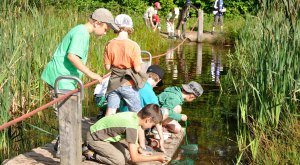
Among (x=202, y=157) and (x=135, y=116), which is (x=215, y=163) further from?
(x=135, y=116)

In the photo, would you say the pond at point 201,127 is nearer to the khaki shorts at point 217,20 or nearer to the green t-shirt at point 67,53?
the green t-shirt at point 67,53

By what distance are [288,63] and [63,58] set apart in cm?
226

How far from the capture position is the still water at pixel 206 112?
6715mm

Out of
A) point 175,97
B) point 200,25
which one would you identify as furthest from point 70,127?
point 200,25

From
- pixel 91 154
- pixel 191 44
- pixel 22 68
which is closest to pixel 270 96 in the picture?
pixel 91 154

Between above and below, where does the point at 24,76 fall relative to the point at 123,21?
below

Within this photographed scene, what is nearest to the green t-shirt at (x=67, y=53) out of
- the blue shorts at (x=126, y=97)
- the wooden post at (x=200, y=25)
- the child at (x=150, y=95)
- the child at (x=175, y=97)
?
the blue shorts at (x=126, y=97)

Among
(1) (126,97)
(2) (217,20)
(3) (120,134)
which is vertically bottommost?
(3) (120,134)

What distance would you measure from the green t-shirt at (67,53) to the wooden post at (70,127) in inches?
17.1

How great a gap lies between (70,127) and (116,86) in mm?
1326

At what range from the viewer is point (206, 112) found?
897 cm

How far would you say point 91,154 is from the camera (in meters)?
5.59

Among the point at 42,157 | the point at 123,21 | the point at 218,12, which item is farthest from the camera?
the point at 218,12

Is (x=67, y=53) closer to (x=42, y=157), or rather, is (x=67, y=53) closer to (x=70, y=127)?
(x=70, y=127)
